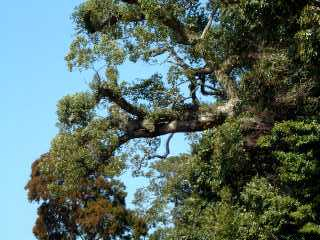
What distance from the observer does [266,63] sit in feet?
65.1

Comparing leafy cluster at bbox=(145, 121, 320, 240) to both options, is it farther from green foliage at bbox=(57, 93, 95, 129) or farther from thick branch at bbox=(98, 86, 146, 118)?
green foliage at bbox=(57, 93, 95, 129)

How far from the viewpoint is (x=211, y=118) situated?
22.8 metres

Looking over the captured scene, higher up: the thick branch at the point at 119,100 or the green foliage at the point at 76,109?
the thick branch at the point at 119,100

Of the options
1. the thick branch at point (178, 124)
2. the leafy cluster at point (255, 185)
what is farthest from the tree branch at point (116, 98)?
the leafy cluster at point (255, 185)

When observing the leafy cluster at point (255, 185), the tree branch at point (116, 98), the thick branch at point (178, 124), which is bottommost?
the leafy cluster at point (255, 185)

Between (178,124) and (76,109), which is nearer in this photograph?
(76,109)

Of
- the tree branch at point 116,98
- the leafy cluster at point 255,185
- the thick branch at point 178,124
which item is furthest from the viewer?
the thick branch at point 178,124

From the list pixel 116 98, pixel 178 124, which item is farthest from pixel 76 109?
pixel 178 124

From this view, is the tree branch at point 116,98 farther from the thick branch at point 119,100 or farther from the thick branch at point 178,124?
the thick branch at point 178,124

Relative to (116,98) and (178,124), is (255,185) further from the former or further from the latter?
(116,98)

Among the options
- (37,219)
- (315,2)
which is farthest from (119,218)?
(315,2)

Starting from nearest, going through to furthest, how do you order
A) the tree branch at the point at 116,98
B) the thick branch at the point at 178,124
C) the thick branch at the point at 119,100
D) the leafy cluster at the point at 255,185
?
the leafy cluster at the point at 255,185, the tree branch at the point at 116,98, the thick branch at the point at 119,100, the thick branch at the point at 178,124

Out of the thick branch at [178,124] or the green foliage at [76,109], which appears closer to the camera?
the green foliage at [76,109]

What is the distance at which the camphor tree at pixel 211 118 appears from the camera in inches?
790
